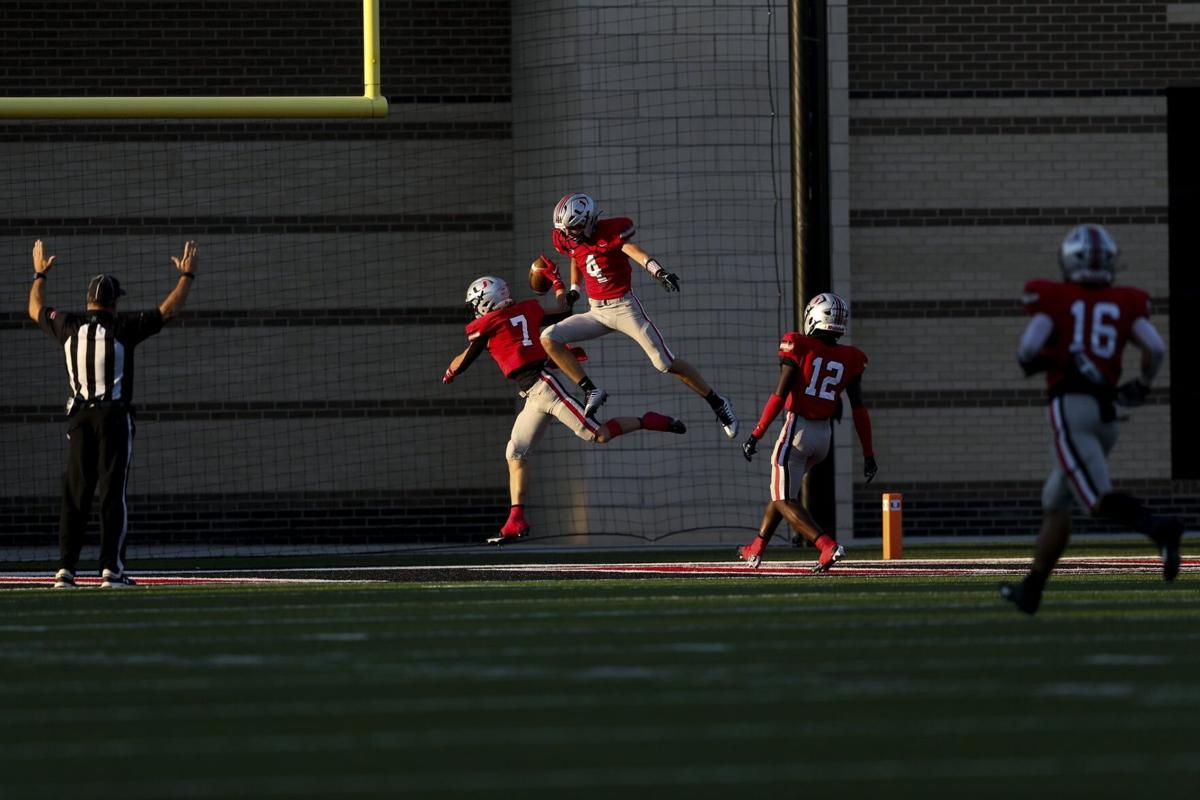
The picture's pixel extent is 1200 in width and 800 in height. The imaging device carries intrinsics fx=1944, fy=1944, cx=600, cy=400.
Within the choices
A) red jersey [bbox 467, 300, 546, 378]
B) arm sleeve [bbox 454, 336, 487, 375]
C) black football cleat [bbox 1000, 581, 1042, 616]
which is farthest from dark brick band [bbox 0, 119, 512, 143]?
black football cleat [bbox 1000, 581, 1042, 616]

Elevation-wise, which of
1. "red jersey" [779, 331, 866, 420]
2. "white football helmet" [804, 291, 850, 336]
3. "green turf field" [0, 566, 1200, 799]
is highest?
"white football helmet" [804, 291, 850, 336]

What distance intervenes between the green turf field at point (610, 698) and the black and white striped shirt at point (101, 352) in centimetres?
208

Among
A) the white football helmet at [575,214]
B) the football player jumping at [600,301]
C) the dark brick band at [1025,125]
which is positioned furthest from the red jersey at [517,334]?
the dark brick band at [1025,125]

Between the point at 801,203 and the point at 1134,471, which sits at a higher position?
the point at 801,203

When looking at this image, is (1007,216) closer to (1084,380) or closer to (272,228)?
(272,228)

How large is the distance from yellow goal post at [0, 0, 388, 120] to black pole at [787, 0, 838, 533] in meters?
3.92

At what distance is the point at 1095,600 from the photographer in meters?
10.1

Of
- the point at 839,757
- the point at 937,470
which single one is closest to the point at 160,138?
the point at 937,470

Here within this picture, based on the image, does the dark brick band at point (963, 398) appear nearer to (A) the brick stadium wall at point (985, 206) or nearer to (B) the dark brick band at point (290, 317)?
(A) the brick stadium wall at point (985, 206)

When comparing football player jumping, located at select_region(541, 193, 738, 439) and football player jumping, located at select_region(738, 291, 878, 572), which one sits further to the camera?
football player jumping, located at select_region(541, 193, 738, 439)

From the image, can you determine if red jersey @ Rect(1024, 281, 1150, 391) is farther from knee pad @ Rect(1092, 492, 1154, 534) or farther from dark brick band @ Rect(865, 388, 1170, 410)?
dark brick band @ Rect(865, 388, 1170, 410)

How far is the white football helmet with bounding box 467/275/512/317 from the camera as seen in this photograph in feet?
49.8

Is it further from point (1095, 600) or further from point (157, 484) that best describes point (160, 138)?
point (1095, 600)

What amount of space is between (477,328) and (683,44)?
16.2 feet
